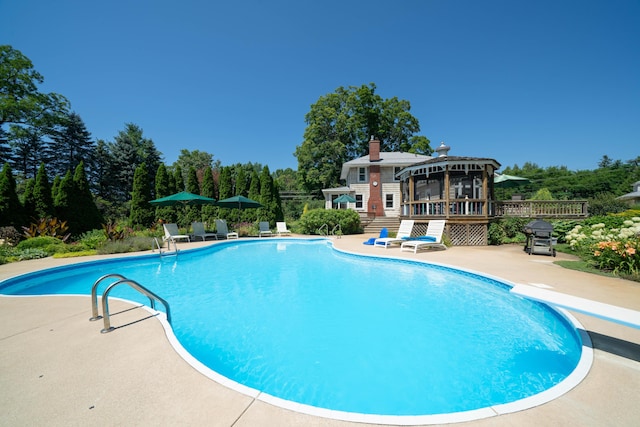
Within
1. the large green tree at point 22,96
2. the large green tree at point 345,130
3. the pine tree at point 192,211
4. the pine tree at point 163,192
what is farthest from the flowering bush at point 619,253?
the large green tree at point 22,96

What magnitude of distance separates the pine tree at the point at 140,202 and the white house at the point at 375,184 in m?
14.7

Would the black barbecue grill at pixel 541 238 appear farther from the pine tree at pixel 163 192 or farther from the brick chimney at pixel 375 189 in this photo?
the pine tree at pixel 163 192

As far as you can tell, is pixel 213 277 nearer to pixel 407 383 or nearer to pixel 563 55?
pixel 407 383

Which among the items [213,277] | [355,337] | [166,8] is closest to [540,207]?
[355,337]

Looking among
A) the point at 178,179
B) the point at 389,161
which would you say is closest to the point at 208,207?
the point at 178,179

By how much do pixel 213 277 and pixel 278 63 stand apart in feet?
57.0

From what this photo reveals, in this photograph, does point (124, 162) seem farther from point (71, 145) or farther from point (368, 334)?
point (368, 334)

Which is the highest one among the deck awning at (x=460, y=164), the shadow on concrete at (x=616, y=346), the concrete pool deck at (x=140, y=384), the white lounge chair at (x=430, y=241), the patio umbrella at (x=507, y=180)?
the deck awning at (x=460, y=164)

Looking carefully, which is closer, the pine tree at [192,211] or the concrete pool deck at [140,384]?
the concrete pool deck at [140,384]

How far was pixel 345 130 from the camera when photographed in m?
35.1

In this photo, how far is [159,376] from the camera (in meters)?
2.41

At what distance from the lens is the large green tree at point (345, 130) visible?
33.6 meters

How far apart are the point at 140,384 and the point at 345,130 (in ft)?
118

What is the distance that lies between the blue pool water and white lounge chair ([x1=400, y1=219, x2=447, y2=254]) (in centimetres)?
235
